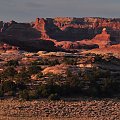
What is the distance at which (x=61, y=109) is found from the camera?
23.8 metres

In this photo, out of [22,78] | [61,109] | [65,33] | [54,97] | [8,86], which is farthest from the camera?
[65,33]

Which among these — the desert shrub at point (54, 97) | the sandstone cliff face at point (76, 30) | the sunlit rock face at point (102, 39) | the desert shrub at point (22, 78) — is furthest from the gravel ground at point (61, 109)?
Result: the sandstone cliff face at point (76, 30)

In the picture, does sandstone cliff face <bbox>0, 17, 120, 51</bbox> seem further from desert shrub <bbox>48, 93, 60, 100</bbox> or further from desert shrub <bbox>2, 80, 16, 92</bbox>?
desert shrub <bbox>48, 93, 60, 100</bbox>

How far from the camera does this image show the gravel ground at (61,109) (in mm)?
22562

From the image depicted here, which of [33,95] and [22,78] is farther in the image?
[22,78]

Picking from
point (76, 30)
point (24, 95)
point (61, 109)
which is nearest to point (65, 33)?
point (76, 30)

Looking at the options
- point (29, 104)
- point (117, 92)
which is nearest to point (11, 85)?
point (29, 104)

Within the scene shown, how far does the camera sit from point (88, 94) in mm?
27656

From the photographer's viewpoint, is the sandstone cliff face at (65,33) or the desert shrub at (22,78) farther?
the sandstone cliff face at (65,33)

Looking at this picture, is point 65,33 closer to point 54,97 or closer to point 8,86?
point 8,86

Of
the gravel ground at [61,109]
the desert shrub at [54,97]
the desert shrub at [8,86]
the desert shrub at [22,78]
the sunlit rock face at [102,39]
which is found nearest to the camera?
the gravel ground at [61,109]

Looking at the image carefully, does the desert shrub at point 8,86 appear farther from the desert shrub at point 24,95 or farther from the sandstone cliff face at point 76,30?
the sandstone cliff face at point 76,30

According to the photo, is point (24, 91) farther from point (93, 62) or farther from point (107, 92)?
point (93, 62)

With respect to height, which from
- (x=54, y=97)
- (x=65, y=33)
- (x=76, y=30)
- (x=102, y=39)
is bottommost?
(x=54, y=97)
